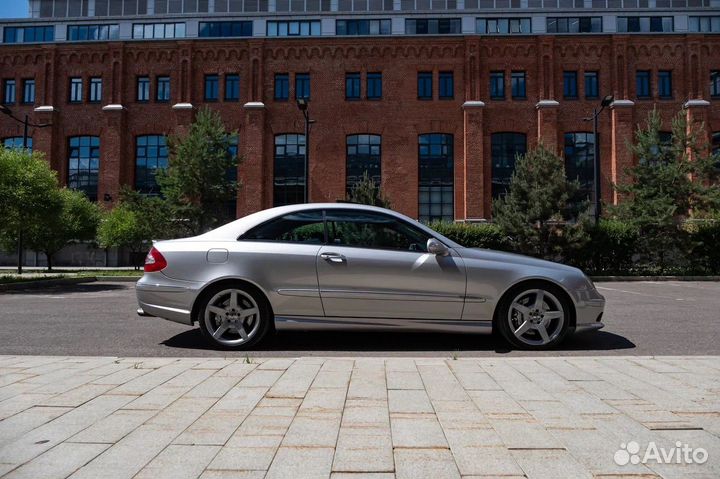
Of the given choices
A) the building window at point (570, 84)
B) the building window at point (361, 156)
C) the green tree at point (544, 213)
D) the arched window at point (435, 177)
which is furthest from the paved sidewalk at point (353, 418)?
the building window at point (570, 84)

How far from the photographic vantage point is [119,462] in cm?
254

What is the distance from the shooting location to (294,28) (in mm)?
33250

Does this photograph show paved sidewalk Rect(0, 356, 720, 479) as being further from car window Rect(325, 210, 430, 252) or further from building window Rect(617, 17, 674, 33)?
building window Rect(617, 17, 674, 33)

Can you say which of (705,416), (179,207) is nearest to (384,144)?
(179,207)

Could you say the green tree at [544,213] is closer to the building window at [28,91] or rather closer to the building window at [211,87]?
the building window at [211,87]

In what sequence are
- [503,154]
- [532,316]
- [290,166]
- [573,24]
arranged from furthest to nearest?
[290,166] → [573,24] → [503,154] → [532,316]

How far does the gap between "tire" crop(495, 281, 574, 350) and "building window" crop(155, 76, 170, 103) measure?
33.1 meters

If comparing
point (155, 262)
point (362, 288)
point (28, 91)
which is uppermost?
point (28, 91)

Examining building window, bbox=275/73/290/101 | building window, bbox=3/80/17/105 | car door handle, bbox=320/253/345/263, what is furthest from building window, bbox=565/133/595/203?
building window, bbox=3/80/17/105

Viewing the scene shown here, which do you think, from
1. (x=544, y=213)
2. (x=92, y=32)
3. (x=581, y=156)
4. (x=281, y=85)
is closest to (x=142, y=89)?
(x=92, y=32)

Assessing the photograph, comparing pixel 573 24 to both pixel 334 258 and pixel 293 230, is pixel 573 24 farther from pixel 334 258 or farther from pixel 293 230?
pixel 334 258

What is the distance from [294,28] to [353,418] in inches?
1345

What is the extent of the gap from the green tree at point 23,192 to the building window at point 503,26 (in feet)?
89.7

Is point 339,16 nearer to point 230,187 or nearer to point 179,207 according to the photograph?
point 230,187
